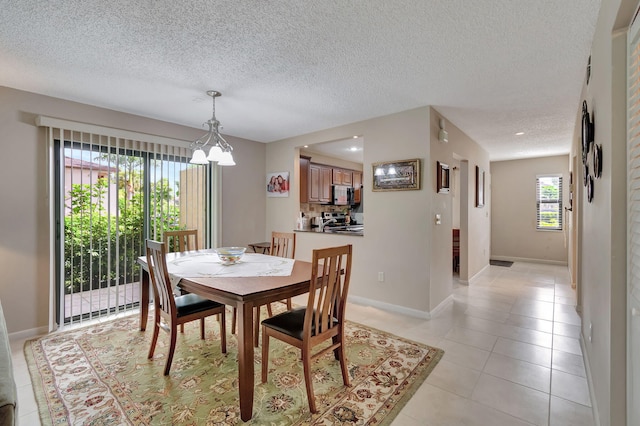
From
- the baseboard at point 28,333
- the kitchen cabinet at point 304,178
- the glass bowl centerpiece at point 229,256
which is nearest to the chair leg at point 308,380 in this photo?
the glass bowl centerpiece at point 229,256

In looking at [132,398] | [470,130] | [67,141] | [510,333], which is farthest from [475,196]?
[67,141]

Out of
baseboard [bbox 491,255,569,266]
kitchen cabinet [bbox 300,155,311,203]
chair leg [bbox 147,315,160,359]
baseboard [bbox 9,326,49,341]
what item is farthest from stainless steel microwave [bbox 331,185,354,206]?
baseboard [bbox 9,326,49,341]

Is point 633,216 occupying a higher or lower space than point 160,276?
higher

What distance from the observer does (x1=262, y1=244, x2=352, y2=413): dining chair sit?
182 cm

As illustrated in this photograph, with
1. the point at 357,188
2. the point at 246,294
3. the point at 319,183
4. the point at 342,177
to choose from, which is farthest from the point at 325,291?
the point at 357,188

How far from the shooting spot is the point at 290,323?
2018mm

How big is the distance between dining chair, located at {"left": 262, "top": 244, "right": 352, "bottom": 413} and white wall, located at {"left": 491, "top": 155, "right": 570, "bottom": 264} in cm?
634

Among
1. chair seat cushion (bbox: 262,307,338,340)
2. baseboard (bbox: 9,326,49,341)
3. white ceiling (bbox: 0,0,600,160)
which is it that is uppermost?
white ceiling (bbox: 0,0,600,160)

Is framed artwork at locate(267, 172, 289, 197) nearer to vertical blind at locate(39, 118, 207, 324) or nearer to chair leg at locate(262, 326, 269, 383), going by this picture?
vertical blind at locate(39, 118, 207, 324)

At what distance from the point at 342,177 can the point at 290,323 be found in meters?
4.80

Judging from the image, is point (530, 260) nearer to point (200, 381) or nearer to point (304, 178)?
point (304, 178)

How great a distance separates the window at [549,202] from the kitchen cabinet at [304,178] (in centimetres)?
525

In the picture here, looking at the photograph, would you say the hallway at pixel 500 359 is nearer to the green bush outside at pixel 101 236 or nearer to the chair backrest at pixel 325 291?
the chair backrest at pixel 325 291

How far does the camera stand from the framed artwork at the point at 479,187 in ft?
16.8
